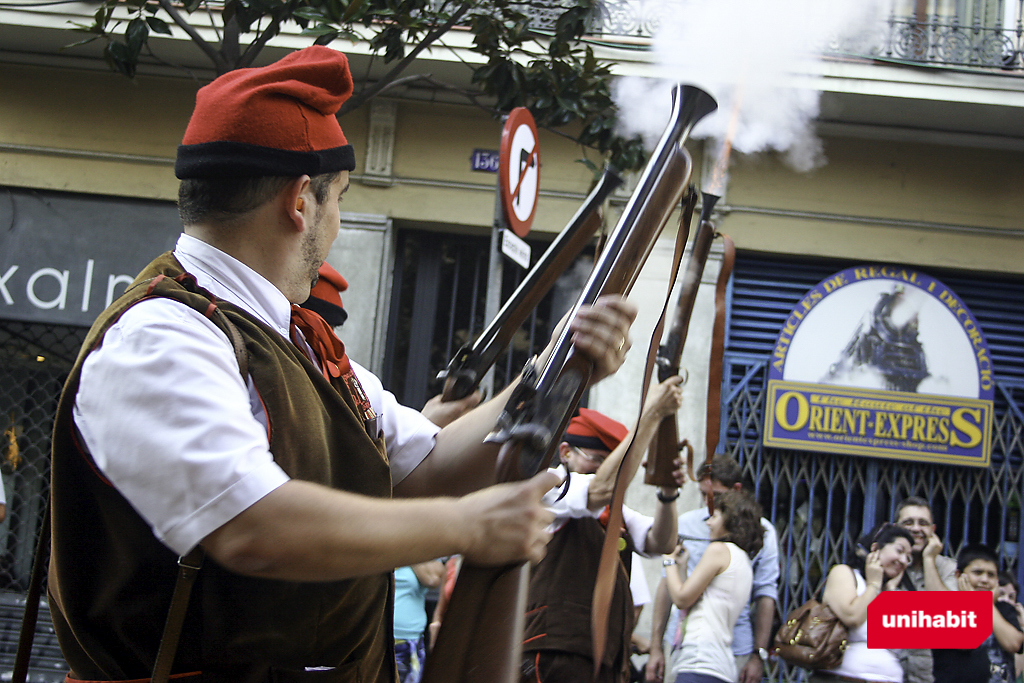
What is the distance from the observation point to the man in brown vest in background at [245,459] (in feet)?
3.61

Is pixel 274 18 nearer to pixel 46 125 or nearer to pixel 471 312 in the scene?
pixel 471 312

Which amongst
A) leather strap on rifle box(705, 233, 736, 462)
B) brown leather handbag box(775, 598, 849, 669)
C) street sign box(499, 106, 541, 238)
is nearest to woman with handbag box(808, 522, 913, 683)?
brown leather handbag box(775, 598, 849, 669)

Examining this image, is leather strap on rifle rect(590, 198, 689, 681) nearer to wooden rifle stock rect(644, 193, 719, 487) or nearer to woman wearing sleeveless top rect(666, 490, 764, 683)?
wooden rifle stock rect(644, 193, 719, 487)

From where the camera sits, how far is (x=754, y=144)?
23.2 feet

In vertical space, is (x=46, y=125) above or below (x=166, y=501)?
above

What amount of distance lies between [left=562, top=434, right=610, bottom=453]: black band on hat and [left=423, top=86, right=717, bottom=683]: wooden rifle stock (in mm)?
2187

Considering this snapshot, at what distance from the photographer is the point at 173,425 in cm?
109

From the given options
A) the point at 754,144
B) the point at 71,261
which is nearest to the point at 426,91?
the point at 754,144

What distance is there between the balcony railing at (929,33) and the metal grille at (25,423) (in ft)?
17.8

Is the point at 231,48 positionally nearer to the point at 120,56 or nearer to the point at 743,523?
the point at 120,56

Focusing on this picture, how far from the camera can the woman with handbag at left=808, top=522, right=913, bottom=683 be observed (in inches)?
169

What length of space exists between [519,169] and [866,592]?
2775 mm

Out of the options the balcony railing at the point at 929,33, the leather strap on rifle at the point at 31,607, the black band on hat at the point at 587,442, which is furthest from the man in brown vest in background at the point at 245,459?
the balcony railing at the point at 929,33

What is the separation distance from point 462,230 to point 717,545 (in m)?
4.49
